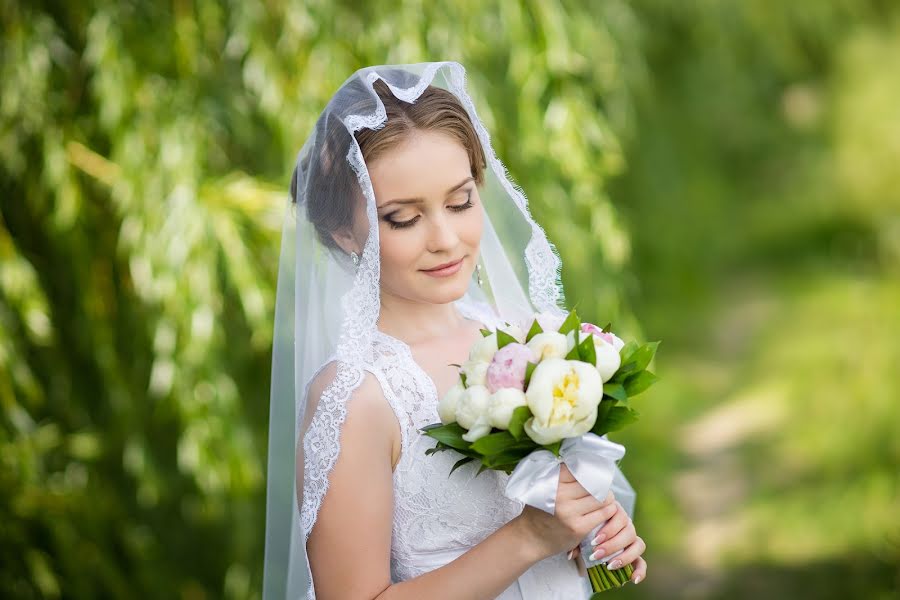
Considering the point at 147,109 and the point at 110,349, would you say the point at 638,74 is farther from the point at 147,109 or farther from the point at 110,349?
the point at 110,349

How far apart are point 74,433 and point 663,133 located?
4794 millimetres

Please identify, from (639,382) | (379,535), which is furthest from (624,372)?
(379,535)

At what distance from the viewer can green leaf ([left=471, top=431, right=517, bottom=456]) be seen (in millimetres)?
1652

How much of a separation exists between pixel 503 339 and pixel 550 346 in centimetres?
8

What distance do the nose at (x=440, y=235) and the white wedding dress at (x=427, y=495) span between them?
21 cm

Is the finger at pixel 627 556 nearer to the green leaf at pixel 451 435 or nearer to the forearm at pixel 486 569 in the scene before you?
the forearm at pixel 486 569

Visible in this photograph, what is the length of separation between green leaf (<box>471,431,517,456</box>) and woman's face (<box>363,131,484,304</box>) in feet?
1.05

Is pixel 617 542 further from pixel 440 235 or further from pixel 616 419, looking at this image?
pixel 440 235

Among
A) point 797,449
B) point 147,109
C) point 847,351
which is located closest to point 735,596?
point 797,449

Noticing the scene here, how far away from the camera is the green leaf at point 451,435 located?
5.56 ft

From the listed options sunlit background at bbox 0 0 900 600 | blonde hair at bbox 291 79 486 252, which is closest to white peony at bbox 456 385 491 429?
blonde hair at bbox 291 79 486 252

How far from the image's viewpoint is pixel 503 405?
5.34 feet

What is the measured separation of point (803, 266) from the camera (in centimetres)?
938

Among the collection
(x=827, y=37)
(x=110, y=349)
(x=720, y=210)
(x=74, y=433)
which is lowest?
(x=720, y=210)
